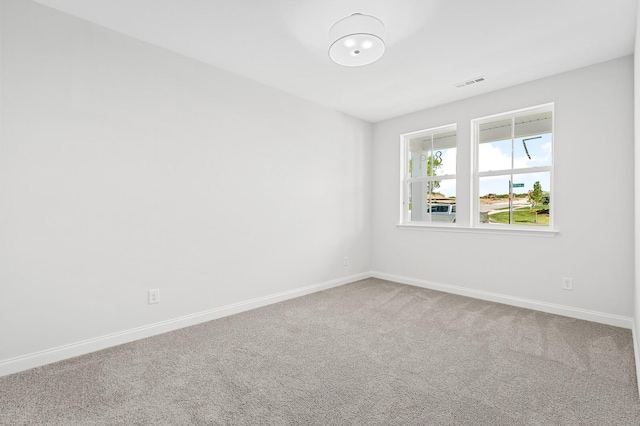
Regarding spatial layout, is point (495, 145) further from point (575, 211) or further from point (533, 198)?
point (575, 211)

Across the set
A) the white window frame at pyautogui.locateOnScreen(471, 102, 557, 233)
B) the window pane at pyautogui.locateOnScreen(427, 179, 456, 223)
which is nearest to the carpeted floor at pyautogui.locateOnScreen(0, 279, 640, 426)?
the white window frame at pyautogui.locateOnScreen(471, 102, 557, 233)

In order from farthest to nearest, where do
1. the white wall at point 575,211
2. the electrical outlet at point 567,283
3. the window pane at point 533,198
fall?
the window pane at point 533,198 < the electrical outlet at point 567,283 < the white wall at point 575,211

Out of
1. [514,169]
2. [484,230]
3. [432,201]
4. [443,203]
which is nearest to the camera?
[514,169]

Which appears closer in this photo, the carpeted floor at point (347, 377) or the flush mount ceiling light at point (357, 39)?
the carpeted floor at point (347, 377)

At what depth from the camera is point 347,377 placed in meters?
2.03

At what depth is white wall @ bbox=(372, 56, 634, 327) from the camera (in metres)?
2.89

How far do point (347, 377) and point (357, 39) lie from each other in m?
2.38

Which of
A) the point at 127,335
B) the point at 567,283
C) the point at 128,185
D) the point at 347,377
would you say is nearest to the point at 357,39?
the point at 128,185

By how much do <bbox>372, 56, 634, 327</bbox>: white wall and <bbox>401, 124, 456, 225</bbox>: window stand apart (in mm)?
236

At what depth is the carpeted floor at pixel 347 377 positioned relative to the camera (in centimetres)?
166

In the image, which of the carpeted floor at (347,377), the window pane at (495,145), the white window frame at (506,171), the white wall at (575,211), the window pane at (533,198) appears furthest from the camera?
the window pane at (495,145)

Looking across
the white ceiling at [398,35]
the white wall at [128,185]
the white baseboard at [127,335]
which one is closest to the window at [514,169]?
the white ceiling at [398,35]

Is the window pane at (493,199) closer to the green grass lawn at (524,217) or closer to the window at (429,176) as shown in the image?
the green grass lawn at (524,217)

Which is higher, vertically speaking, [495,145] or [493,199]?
[495,145]
